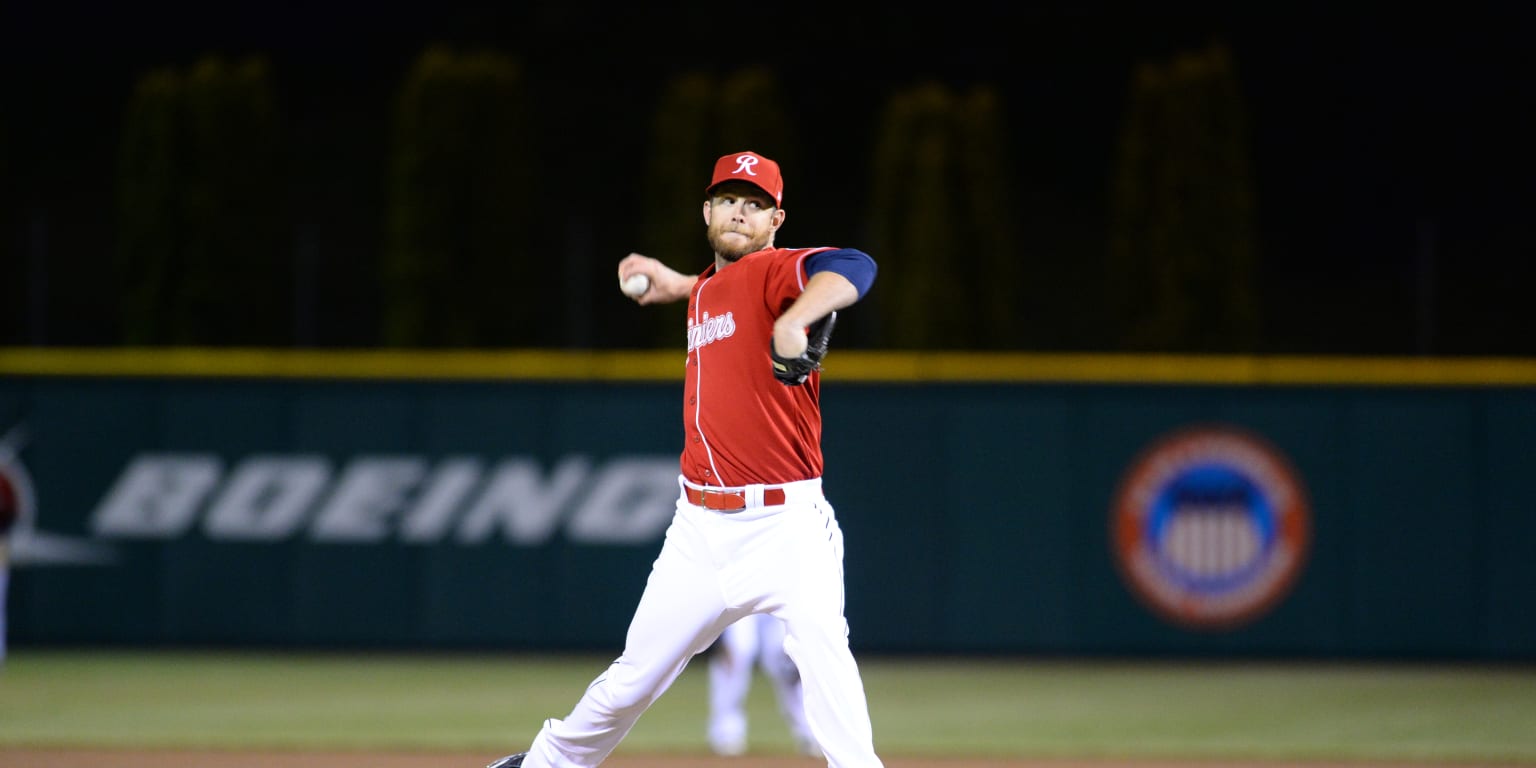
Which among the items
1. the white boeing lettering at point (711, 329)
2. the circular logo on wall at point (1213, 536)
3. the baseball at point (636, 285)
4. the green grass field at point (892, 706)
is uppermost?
the baseball at point (636, 285)

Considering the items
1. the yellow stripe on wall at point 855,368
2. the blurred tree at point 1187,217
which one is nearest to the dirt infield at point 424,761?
the yellow stripe on wall at point 855,368

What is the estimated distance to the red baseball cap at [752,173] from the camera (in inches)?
200

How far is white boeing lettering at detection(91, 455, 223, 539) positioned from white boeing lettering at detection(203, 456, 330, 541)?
21cm

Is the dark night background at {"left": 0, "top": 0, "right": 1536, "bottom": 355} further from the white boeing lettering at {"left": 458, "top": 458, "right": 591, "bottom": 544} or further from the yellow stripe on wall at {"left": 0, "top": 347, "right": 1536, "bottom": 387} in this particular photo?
the white boeing lettering at {"left": 458, "top": 458, "right": 591, "bottom": 544}

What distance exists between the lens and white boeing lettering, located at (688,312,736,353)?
506 centimetres

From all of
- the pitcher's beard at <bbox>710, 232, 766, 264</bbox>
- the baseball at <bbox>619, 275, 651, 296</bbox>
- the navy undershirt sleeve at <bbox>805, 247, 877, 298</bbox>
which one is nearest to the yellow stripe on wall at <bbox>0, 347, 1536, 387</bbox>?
the baseball at <bbox>619, 275, 651, 296</bbox>

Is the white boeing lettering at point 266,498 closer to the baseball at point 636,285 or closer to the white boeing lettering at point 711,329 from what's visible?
the baseball at point 636,285

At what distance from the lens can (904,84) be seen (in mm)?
27547

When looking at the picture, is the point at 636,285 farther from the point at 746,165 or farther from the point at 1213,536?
the point at 1213,536

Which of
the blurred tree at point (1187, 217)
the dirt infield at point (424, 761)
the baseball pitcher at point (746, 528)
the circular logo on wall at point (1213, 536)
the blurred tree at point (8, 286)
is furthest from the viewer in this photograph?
the blurred tree at point (8, 286)

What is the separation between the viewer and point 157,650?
43.1 ft

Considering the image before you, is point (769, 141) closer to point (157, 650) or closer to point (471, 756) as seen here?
point (157, 650)

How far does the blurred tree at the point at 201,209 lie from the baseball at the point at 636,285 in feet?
42.2

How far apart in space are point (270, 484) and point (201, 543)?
0.67 m
